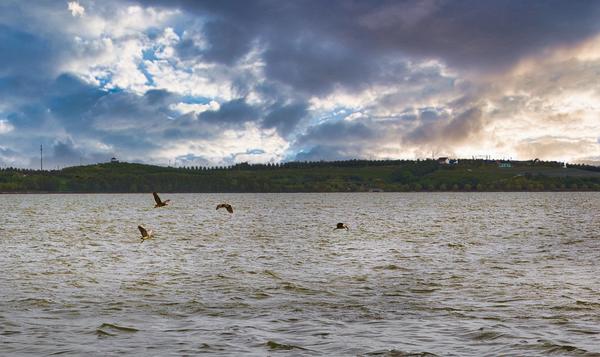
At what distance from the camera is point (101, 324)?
2158 centimetres

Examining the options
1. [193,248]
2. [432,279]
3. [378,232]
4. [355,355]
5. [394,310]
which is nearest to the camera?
[355,355]

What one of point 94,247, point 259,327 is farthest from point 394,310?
point 94,247

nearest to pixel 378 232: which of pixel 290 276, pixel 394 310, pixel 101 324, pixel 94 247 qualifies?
pixel 94 247

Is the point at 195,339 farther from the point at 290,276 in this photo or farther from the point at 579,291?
the point at 579,291

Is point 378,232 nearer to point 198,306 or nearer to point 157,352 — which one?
point 198,306

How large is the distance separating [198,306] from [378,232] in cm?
4813

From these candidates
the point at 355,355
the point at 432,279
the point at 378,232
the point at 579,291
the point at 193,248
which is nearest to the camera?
the point at 355,355

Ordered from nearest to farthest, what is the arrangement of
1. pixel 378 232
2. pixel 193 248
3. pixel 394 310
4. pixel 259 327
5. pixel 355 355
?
pixel 355 355
pixel 259 327
pixel 394 310
pixel 193 248
pixel 378 232

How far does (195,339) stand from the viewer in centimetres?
1931

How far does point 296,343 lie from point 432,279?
15.7 meters

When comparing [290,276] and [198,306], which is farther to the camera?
[290,276]

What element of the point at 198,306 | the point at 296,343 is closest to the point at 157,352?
the point at 296,343

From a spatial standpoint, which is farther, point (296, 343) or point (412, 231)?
point (412, 231)

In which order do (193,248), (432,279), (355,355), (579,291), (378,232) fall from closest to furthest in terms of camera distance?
(355,355), (579,291), (432,279), (193,248), (378,232)
